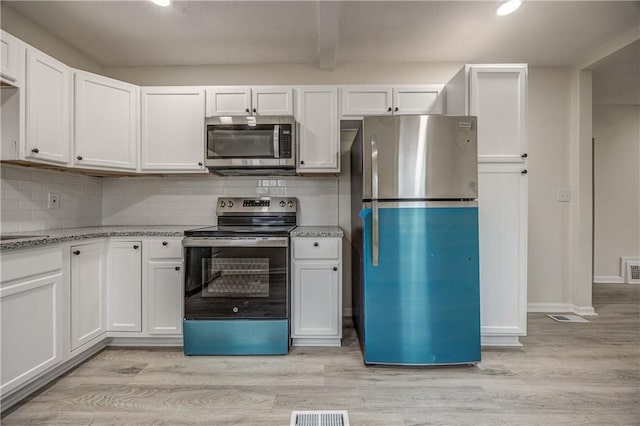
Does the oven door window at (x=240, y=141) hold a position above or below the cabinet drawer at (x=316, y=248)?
above

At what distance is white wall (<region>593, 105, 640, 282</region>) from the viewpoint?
4277 millimetres

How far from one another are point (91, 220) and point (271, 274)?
1.90 metres

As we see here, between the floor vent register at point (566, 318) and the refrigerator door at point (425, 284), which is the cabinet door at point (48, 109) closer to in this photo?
the refrigerator door at point (425, 284)

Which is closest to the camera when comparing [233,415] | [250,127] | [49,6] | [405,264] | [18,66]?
[233,415]

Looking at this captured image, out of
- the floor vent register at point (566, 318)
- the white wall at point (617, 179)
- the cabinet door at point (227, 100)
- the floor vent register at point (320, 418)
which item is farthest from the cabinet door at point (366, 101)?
the white wall at point (617, 179)

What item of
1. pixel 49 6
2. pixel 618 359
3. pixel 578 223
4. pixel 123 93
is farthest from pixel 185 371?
pixel 578 223

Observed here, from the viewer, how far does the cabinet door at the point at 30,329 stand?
1.55 metres

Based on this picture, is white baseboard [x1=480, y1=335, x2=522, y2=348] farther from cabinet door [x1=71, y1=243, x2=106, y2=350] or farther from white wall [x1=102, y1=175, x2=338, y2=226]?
cabinet door [x1=71, y1=243, x2=106, y2=350]

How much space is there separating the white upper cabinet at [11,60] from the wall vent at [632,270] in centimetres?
685

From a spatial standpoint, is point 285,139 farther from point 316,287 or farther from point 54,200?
point 54,200

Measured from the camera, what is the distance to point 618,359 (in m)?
2.14

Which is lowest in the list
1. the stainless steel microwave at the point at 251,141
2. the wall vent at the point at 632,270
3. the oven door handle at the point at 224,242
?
the wall vent at the point at 632,270

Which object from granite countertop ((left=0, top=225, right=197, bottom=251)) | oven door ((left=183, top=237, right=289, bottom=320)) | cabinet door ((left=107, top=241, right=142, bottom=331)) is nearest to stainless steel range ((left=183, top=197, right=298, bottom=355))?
oven door ((left=183, top=237, right=289, bottom=320))

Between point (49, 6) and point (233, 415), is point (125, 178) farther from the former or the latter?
point (233, 415)
